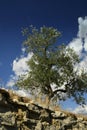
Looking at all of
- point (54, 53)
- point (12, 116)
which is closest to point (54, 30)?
point (54, 53)

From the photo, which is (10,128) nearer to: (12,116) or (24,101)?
(12,116)

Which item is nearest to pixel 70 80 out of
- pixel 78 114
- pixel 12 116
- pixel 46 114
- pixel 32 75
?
pixel 32 75

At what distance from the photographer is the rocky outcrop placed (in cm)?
3086

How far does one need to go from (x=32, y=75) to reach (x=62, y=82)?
5295 millimetres

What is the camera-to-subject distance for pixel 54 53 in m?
59.4

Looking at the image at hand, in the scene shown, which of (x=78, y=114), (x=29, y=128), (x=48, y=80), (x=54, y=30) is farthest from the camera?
(x=54, y=30)

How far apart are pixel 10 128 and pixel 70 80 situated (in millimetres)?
29750

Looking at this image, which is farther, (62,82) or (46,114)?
(62,82)

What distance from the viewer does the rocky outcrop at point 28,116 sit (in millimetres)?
30859

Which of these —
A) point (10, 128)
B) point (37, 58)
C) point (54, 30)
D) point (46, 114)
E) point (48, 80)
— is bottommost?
point (10, 128)

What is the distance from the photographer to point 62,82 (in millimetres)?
58500

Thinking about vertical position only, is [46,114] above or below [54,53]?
below

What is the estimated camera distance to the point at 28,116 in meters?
34.2

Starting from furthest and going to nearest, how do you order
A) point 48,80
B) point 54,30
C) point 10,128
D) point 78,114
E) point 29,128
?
point 54,30 < point 48,80 < point 78,114 < point 29,128 < point 10,128
